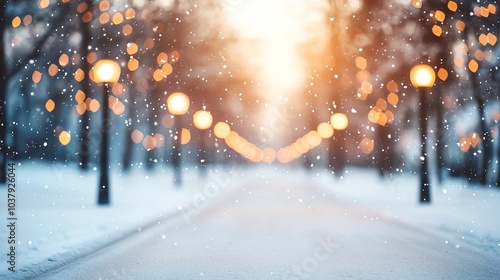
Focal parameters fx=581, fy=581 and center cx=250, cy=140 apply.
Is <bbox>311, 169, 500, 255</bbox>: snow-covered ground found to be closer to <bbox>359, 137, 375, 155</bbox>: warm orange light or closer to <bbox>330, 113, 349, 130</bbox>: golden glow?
<bbox>330, 113, 349, 130</bbox>: golden glow

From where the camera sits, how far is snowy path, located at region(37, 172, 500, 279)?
762 centimetres

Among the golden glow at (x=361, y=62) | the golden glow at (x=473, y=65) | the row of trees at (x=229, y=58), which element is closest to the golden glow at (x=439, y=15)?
the row of trees at (x=229, y=58)

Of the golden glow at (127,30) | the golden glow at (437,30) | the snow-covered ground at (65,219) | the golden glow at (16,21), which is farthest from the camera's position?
the golden glow at (127,30)

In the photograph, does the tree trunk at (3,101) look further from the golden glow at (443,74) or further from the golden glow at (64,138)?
the golden glow at (64,138)

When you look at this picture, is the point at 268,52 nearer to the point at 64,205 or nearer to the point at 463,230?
the point at 64,205

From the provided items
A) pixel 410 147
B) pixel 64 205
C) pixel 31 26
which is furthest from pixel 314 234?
pixel 410 147

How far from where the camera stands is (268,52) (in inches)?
1126

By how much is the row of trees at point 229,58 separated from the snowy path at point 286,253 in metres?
8.62

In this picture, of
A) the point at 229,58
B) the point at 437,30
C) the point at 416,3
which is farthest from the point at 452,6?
the point at 229,58

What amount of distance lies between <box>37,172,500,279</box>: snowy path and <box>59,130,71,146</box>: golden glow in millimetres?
47494

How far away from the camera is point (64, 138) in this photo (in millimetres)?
59219

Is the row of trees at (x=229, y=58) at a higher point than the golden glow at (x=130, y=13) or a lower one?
lower

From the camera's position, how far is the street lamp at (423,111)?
17.9 m

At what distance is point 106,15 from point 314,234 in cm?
1614
